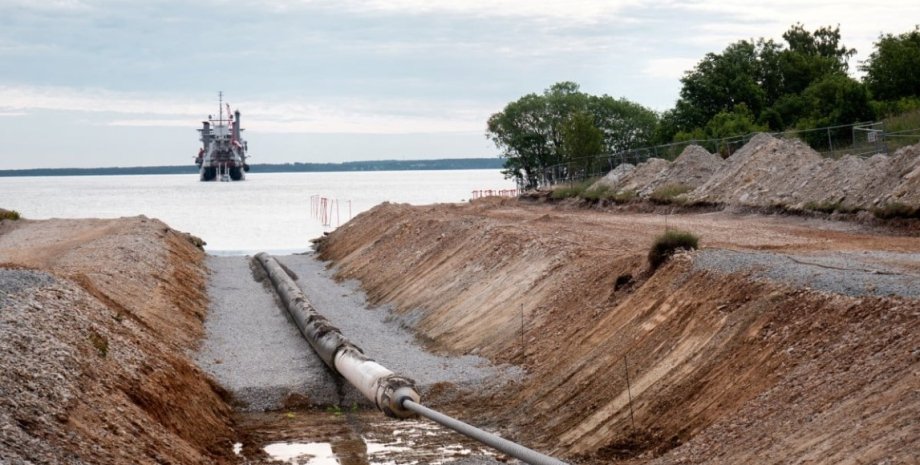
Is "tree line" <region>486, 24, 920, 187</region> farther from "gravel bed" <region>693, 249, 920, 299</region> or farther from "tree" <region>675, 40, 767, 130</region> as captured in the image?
"gravel bed" <region>693, 249, 920, 299</region>

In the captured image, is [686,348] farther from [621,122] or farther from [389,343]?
[621,122]

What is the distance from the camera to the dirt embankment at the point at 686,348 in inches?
470

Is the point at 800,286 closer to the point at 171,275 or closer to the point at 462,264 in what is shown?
the point at 462,264

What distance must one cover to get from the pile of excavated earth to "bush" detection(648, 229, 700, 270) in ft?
35.6

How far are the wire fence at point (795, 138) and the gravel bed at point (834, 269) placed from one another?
68.9 ft

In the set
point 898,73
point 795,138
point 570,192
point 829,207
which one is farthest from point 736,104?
point 829,207

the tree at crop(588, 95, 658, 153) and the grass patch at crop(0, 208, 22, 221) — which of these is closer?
the grass patch at crop(0, 208, 22, 221)

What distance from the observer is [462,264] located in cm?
3428

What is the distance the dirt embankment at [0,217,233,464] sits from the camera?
13008mm

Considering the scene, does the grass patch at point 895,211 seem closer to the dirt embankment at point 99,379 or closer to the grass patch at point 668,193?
the grass patch at point 668,193

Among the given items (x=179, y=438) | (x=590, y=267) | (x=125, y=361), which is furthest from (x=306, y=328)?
(x=179, y=438)

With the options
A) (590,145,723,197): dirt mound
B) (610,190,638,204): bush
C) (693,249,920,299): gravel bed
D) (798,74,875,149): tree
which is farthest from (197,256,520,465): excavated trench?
(798,74,875,149): tree

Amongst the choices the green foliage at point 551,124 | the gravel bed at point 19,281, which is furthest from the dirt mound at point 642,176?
the green foliage at point 551,124

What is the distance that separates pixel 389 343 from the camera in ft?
90.3
